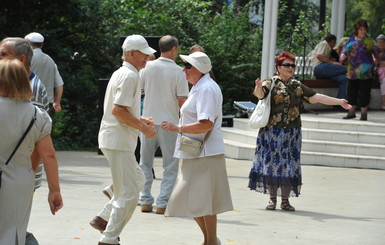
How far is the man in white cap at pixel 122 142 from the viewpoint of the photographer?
279 inches

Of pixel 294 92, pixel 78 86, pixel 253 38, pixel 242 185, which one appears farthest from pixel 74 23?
pixel 294 92

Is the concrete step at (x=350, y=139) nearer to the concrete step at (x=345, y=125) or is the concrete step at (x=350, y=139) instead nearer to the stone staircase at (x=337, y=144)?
the stone staircase at (x=337, y=144)

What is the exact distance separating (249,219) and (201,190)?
2.06 meters

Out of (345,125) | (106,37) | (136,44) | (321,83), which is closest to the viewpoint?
(136,44)

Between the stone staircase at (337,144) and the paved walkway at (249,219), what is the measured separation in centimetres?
159

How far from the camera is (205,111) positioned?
275 inches

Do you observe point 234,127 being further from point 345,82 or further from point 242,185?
point 242,185

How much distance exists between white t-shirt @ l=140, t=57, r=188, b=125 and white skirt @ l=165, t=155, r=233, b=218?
2035 millimetres

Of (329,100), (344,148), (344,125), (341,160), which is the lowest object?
(341,160)

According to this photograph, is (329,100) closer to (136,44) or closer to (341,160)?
(136,44)

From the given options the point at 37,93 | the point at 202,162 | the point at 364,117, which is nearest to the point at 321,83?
the point at 364,117

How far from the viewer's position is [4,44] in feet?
19.2

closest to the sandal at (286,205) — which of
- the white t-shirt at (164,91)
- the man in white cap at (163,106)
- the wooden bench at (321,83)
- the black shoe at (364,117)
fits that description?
the man in white cap at (163,106)

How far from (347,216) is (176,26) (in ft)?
43.0
